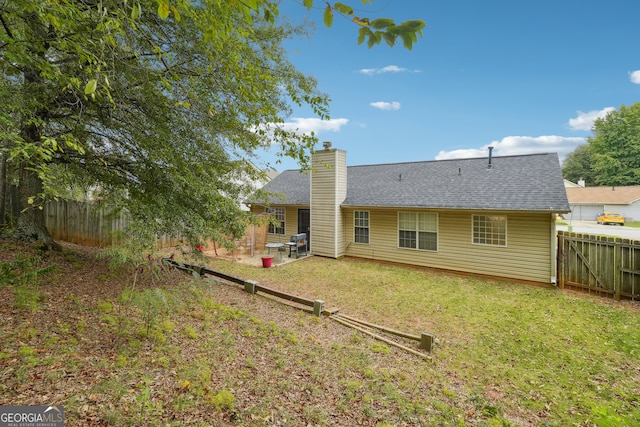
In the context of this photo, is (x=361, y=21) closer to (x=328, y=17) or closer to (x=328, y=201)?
(x=328, y=17)

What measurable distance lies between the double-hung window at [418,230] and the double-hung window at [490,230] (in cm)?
144

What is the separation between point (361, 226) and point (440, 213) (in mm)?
3488

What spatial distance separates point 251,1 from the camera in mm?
1773

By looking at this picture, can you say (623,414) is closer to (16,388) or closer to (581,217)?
(16,388)

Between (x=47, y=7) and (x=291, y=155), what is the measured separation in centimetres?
363

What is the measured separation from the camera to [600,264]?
8.29 m

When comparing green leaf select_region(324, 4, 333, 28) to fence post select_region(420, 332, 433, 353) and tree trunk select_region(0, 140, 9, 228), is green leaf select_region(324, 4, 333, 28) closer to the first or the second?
fence post select_region(420, 332, 433, 353)

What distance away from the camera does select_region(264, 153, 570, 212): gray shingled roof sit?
9562 mm

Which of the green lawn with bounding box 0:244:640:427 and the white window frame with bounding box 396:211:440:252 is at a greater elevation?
the white window frame with bounding box 396:211:440:252

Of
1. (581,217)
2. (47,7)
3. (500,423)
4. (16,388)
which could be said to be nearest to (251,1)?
(47,7)

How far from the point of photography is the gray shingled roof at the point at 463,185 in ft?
31.4

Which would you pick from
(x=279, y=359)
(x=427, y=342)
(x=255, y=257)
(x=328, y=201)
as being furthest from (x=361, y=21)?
(x=255, y=257)

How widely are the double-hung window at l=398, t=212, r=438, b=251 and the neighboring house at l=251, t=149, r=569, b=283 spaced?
0.13 feet

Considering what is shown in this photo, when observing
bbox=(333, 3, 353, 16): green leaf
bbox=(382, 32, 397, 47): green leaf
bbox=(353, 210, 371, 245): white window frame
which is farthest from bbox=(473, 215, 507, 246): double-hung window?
bbox=(333, 3, 353, 16): green leaf
